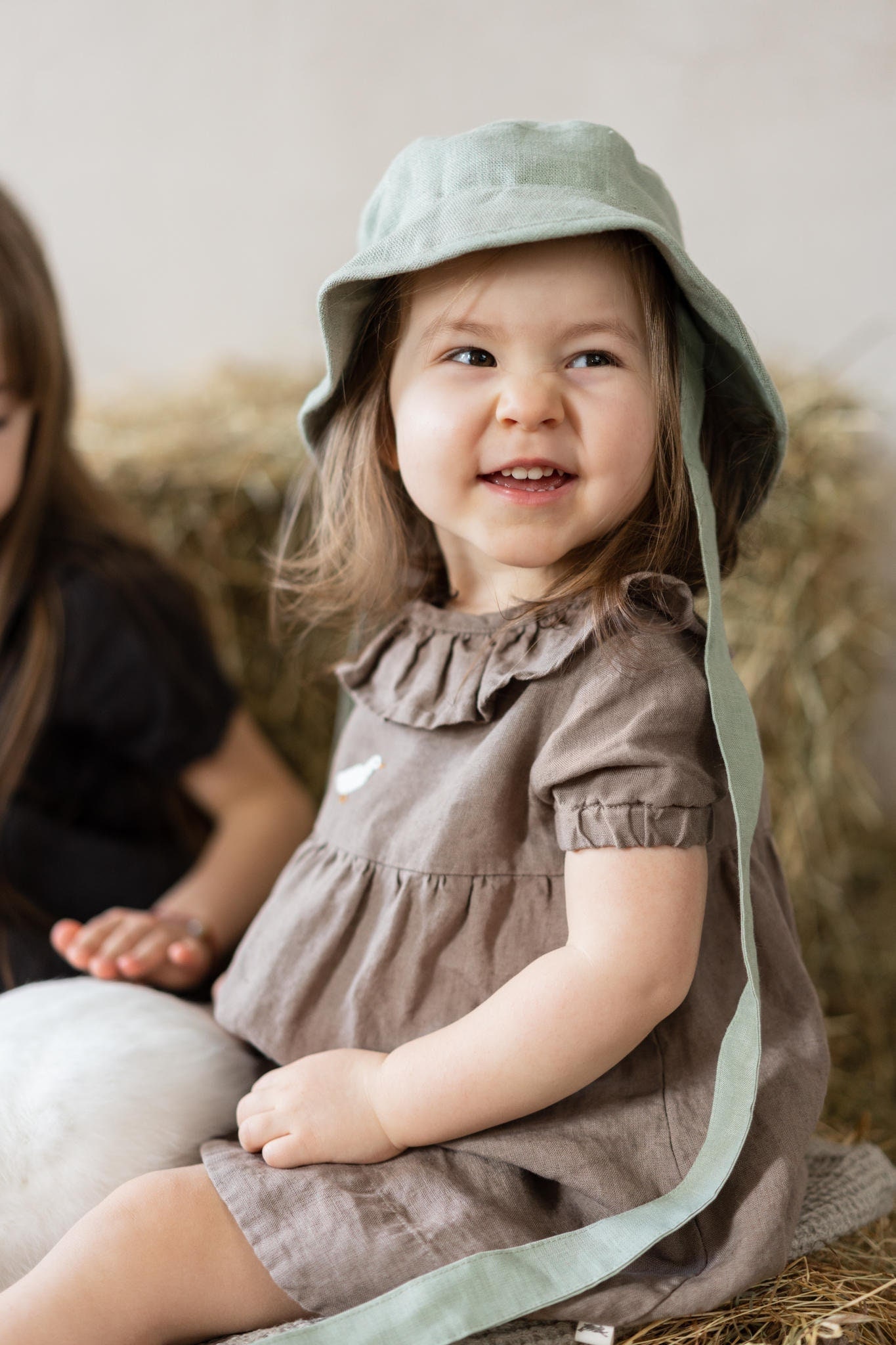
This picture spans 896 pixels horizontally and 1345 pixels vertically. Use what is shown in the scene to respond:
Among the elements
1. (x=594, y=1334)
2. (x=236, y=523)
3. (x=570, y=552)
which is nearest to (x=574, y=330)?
(x=570, y=552)

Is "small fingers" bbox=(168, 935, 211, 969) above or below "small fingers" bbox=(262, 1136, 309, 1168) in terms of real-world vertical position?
below

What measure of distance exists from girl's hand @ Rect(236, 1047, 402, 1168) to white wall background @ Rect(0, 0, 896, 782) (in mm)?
1252

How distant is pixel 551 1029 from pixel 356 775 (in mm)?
295

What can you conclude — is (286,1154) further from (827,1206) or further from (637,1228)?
(827,1206)

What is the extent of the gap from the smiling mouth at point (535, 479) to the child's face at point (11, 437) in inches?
27.1

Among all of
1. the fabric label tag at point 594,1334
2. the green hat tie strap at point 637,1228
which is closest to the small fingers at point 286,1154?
the green hat tie strap at point 637,1228

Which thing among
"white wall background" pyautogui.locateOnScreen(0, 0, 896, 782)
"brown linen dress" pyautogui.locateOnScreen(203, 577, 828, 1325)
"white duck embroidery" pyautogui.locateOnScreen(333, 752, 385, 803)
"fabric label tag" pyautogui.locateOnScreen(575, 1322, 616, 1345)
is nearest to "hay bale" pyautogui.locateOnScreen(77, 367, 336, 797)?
"white wall background" pyautogui.locateOnScreen(0, 0, 896, 782)

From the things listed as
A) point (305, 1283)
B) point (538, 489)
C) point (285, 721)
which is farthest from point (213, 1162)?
point (285, 721)

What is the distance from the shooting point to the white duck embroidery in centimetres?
92

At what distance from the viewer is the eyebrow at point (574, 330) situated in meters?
0.76

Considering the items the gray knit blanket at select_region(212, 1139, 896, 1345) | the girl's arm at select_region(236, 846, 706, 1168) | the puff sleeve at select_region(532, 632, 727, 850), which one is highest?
the puff sleeve at select_region(532, 632, 727, 850)

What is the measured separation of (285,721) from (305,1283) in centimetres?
107

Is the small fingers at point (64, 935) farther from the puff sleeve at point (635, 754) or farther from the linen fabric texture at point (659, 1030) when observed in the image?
the puff sleeve at point (635, 754)

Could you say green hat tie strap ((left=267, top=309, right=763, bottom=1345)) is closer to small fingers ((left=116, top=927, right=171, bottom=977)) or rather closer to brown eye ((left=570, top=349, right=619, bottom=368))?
brown eye ((left=570, top=349, right=619, bottom=368))
